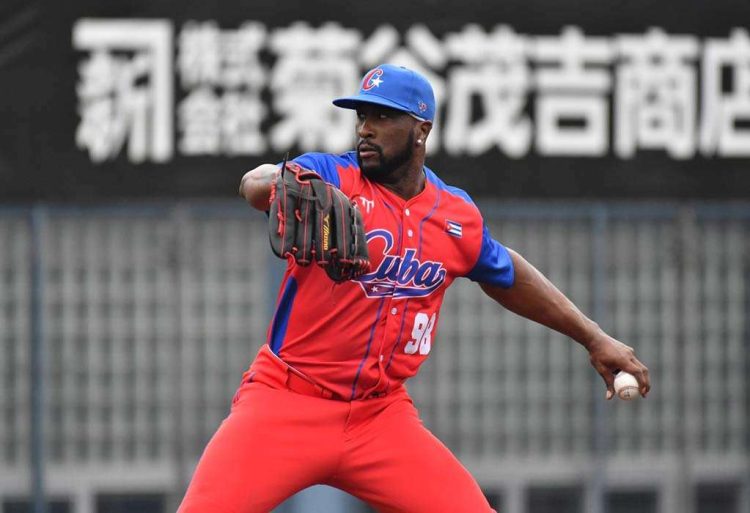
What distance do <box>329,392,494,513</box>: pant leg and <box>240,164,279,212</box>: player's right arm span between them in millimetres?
845

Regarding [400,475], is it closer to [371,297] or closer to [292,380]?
[292,380]

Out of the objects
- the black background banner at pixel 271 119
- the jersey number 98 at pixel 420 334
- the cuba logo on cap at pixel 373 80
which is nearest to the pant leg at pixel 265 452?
the jersey number 98 at pixel 420 334

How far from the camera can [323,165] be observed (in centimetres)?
506

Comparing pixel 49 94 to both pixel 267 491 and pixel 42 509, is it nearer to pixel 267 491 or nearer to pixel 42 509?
pixel 42 509

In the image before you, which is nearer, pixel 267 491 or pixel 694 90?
pixel 267 491

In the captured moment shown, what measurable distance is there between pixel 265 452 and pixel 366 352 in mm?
480

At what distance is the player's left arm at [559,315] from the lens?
543cm

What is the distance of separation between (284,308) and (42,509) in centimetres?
342

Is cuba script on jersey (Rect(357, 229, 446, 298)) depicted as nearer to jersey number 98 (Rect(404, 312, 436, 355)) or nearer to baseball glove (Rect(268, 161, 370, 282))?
jersey number 98 (Rect(404, 312, 436, 355))

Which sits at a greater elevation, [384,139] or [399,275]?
[384,139]

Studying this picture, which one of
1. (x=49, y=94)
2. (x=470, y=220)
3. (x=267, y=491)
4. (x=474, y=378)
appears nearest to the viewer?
(x=267, y=491)

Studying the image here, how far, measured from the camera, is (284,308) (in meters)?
5.18

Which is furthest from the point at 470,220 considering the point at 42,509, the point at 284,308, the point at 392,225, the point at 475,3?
the point at 42,509

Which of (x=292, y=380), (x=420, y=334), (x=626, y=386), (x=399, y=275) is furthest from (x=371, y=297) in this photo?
(x=626, y=386)
